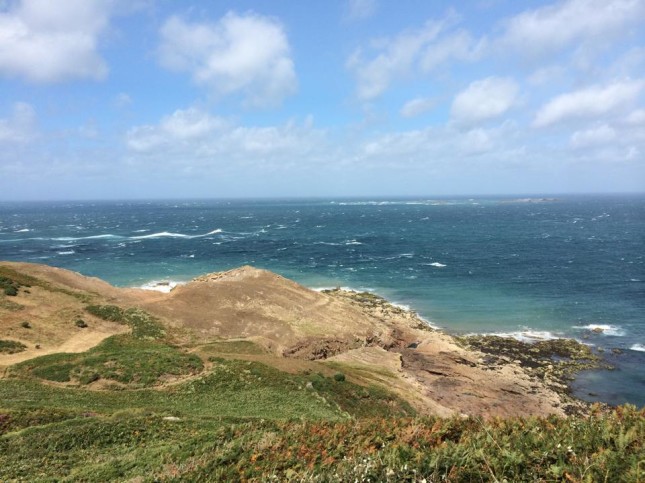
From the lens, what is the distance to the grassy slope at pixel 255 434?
10023 millimetres

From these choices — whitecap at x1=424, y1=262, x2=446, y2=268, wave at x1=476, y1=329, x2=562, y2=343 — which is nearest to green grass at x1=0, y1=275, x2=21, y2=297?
wave at x1=476, y1=329, x2=562, y2=343

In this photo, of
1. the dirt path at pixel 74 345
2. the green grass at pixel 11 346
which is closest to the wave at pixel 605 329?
the dirt path at pixel 74 345

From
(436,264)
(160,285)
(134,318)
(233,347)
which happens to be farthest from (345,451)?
(436,264)

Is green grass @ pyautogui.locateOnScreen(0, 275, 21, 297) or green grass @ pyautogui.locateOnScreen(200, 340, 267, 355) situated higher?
green grass @ pyautogui.locateOnScreen(0, 275, 21, 297)

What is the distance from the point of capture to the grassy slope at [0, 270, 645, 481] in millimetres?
10023

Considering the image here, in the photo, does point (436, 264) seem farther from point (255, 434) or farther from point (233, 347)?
point (255, 434)

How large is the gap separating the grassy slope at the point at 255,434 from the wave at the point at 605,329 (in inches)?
1536

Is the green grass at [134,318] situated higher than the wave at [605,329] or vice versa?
the green grass at [134,318]

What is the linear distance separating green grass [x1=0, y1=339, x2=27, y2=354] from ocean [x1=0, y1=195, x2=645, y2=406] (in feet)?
150

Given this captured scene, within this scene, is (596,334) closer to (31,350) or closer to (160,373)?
(160,373)

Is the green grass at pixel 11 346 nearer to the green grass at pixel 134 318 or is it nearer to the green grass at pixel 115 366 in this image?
the green grass at pixel 115 366

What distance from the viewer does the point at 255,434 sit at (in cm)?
1459

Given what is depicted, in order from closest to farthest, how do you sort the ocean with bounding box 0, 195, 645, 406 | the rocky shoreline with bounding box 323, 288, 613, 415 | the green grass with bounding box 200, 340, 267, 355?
1. the green grass with bounding box 200, 340, 267, 355
2. the rocky shoreline with bounding box 323, 288, 613, 415
3. the ocean with bounding box 0, 195, 645, 406

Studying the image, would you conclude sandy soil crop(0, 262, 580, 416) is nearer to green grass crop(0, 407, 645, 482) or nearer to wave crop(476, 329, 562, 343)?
wave crop(476, 329, 562, 343)
